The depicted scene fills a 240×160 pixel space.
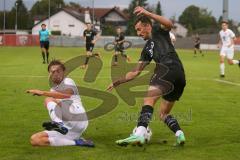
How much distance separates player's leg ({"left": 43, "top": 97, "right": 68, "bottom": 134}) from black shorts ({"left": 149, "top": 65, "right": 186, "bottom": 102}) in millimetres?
1461

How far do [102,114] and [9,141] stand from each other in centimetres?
323

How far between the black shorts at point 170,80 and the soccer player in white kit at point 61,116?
1.24m

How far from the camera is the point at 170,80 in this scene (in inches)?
319

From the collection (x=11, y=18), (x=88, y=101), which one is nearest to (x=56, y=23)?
(x=11, y=18)

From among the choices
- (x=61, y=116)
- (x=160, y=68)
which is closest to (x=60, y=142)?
(x=61, y=116)

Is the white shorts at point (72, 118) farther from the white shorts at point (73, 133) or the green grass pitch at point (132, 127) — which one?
the green grass pitch at point (132, 127)

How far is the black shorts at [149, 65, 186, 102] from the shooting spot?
8102 mm

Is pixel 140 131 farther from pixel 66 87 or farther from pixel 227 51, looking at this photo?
pixel 227 51

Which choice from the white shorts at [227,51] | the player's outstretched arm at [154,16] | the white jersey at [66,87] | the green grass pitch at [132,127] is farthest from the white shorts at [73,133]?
the white shorts at [227,51]

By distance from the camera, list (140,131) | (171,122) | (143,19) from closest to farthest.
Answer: (140,131) → (143,19) → (171,122)

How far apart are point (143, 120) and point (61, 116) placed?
4.29 feet

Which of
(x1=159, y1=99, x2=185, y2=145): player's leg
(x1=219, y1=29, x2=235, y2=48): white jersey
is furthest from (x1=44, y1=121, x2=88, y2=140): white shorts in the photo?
(x1=219, y1=29, x2=235, y2=48): white jersey

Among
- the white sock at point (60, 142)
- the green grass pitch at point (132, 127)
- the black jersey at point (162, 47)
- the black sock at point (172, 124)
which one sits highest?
the black jersey at point (162, 47)

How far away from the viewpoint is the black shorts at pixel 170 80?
26.6 feet
